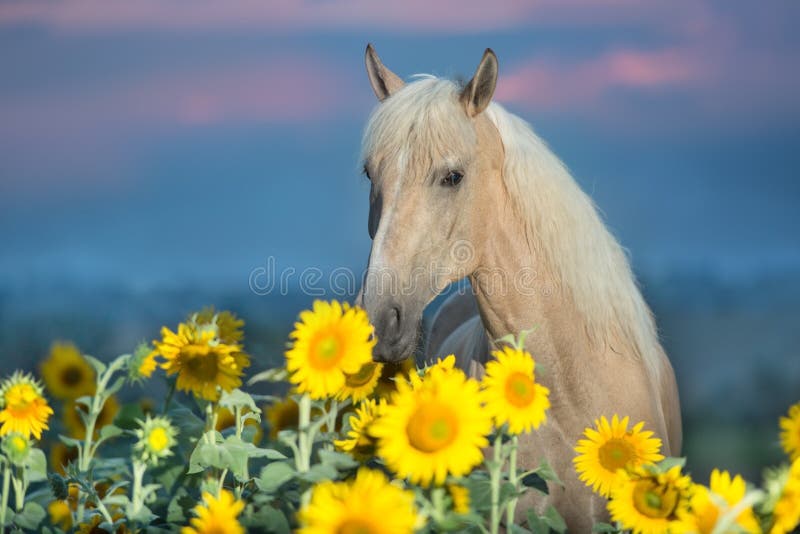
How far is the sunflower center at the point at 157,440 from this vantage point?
2.01m

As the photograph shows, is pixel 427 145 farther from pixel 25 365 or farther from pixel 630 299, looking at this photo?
pixel 25 365

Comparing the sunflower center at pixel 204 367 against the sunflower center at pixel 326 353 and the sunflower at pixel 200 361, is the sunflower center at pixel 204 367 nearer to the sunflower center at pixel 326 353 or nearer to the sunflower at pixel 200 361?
the sunflower at pixel 200 361

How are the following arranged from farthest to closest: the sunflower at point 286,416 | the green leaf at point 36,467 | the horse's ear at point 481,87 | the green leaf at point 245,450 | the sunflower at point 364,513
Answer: the sunflower at point 286,416, the horse's ear at point 481,87, the green leaf at point 36,467, the green leaf at point 245,450, the sunflower at point 364,513

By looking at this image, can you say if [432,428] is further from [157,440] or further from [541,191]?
[541,191]

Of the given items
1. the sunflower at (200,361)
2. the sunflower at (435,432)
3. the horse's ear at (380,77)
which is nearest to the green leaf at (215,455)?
the sunflower at (200,361)

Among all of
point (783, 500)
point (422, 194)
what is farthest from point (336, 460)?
point (422, 194)

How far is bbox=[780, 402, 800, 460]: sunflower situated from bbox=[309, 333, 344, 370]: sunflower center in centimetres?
111

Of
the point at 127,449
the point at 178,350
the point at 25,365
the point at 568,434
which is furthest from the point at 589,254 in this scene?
the point at 25,365

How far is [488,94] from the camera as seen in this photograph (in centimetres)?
316

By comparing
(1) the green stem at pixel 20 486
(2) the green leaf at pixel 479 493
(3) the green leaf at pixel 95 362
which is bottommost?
(1) the green stem at pixel 20 486

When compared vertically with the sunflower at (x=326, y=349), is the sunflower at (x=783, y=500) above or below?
below

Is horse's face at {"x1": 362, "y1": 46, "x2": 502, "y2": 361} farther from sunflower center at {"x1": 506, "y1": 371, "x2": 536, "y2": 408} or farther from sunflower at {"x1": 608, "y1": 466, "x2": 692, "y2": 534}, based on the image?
sunflower at {"x1": 608, "y1": 466, "x2": 692, "y2": 534}

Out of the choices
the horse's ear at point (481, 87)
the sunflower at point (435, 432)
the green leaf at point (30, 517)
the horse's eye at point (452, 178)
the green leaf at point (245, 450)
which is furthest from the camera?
the horse's ear at point (481, 87)

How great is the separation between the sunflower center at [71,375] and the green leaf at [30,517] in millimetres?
1257
